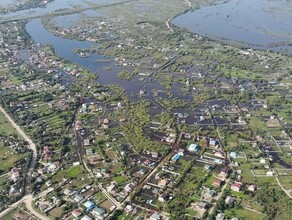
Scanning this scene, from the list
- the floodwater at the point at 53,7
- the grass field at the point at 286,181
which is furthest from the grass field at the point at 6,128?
the floodwater at the point at 53,7

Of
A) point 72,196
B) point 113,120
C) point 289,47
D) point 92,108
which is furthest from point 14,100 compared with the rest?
point 289,47

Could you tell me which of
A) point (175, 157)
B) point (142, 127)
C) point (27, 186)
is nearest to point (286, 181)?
point (175, 157)

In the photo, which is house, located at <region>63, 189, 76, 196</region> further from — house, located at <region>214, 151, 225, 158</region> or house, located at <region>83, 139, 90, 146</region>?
house, located at <region>214, 151, 225, 158</region>

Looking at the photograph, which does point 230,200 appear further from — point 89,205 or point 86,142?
point 86,142

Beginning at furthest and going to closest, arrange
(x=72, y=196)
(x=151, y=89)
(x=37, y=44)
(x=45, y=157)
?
(x=37, y=44) < (x=151, y=89) < (x=45, y=157) < (x=72, y=196)

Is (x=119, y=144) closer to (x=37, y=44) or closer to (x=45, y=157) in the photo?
(x=45, y=157)
